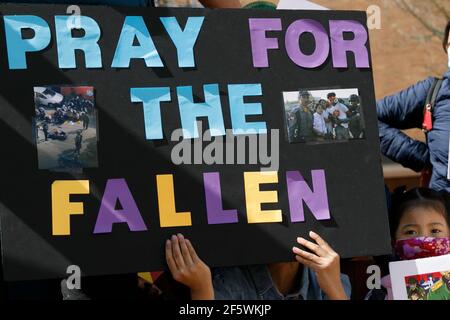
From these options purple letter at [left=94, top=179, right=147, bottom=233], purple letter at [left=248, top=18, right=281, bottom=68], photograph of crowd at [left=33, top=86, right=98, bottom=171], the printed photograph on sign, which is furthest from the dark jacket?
photograph of crowd at [left=33, top=86, right=98, bottom=171]

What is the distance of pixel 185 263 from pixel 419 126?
1628mm

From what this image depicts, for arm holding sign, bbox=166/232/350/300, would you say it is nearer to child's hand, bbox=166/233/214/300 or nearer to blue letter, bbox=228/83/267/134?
child's hand, bbox=166/233/214/300

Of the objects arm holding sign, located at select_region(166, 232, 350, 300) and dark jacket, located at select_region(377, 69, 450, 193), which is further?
dark jacket, located at select_region(377, 69, 450, 193)

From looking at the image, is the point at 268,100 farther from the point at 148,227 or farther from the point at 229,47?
the point at 148,227

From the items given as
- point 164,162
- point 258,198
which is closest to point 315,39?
point 258,198

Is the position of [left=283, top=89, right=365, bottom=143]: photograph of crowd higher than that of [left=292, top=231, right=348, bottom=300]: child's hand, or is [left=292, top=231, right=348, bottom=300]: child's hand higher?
[left=283, top=89, right=365, bottom=143]: photograph of crowd

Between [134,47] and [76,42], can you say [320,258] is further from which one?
[76,42]

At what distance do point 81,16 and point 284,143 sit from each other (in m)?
0.88

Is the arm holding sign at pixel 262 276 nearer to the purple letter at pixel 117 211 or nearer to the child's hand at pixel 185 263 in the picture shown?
the child's hand at pixel 185 263

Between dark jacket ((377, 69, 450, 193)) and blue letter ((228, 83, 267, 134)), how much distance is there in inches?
43.6

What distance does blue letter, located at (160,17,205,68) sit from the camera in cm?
333

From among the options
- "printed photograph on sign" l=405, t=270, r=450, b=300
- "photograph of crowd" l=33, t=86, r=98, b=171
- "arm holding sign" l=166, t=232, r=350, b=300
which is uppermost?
"photograph of crowd" l=33, t=86, r=98, b=171
